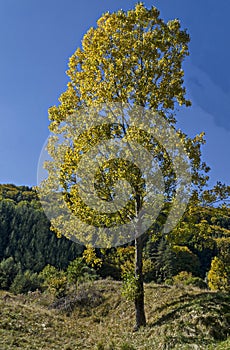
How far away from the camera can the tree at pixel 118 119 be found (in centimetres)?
1139

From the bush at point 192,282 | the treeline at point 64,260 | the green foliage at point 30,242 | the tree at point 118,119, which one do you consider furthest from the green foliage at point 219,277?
the green foliage at point 30,242

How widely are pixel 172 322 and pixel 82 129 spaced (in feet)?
24.9

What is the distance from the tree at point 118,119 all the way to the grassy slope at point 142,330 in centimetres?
139

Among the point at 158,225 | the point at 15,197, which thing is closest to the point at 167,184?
the point at 158,225

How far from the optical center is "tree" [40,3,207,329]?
37.4 ft

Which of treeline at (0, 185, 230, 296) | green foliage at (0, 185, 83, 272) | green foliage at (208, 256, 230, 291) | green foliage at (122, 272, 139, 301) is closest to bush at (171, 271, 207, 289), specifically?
treeline at (0, 185, 230, 296)

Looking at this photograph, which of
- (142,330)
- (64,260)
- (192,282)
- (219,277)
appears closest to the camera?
(142,330)

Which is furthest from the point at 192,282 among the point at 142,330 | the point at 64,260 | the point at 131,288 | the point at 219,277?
the point at 64,260

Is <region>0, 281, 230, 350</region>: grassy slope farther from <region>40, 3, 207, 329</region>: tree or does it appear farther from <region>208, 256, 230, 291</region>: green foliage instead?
<region>208, 256, 230, 291</region>: green foliage

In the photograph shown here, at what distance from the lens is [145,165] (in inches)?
443

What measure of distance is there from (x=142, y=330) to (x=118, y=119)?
815cm

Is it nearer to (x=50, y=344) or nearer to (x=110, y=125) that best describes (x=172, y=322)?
(x=50, y=344)

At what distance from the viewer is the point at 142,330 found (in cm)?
1154

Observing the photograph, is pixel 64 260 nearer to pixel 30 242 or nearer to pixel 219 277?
pixel 30 242
